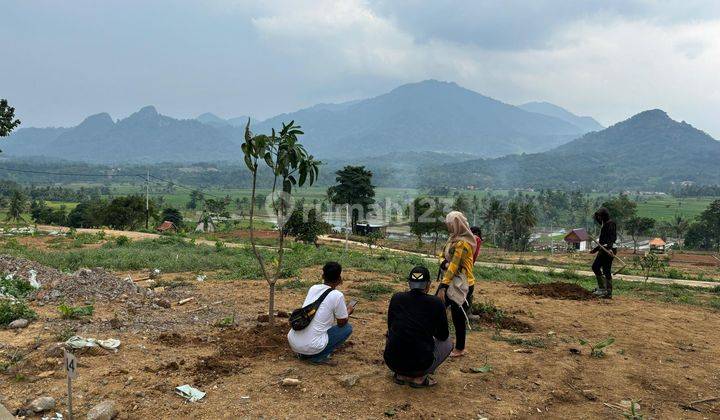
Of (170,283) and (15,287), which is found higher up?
(15,287)

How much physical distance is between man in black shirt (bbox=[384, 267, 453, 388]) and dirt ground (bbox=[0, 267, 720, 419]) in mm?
344

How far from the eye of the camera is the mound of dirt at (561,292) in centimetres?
1005

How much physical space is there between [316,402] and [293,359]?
107cm

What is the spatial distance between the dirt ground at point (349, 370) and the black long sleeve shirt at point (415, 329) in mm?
372

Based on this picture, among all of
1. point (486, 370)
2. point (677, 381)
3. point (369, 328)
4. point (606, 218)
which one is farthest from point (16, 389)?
point (606, 218)

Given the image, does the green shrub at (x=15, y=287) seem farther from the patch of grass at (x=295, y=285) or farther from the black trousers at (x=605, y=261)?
the black trousers at (x=605, y=261)

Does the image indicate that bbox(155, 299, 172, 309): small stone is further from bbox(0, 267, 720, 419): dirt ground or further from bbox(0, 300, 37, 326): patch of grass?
bbox(0, 300, 37, 326): patch of grass

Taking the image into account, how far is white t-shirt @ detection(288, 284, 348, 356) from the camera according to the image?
498cm

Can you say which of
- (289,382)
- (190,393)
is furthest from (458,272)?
(190,393)

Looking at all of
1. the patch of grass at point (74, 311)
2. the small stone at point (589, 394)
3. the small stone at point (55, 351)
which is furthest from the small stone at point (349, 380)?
the patch of grass at point (74, 311)

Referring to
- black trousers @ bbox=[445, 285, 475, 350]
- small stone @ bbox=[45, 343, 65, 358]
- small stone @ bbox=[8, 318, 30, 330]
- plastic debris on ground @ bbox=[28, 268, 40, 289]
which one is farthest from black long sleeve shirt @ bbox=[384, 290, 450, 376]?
plastic debris on ground @ bbox=[28, 268, 40, 289]

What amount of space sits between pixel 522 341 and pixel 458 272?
1748mm

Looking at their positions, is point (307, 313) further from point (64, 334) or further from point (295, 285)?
point (295, 285)

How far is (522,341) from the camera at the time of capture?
6.47 m
